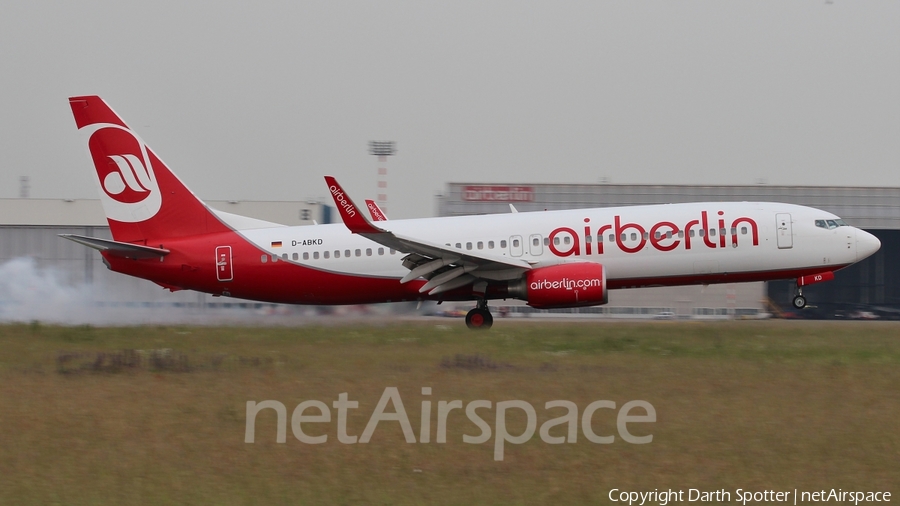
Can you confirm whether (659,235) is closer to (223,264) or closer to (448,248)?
(448,248)

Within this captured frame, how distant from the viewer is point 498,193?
4738 cm

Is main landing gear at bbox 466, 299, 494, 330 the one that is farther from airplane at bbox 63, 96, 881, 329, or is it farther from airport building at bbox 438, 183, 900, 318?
airport building at bbox 438, 183, 900, 318

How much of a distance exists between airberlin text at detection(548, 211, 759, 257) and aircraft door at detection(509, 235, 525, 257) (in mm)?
896

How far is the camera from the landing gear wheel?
908 inches

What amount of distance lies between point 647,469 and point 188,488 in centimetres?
436

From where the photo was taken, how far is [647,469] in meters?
8.74

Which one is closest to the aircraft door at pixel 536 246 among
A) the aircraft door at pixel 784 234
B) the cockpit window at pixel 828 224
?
the aircraft door at pixel 784 234

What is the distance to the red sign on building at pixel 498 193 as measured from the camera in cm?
4734

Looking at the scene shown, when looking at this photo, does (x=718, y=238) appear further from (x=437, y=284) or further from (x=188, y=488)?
(x=188, y=488)

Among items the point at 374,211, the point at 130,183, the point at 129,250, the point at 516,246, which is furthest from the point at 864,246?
the point at 130,183

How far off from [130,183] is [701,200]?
30283 millimetres

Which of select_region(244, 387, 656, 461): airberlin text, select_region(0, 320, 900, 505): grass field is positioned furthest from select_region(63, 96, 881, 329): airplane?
select_region(244, 387, 656, 461): airberlin text

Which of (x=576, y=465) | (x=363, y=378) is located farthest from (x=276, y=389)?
(x=576, y=465)

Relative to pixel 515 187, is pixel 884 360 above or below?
below
